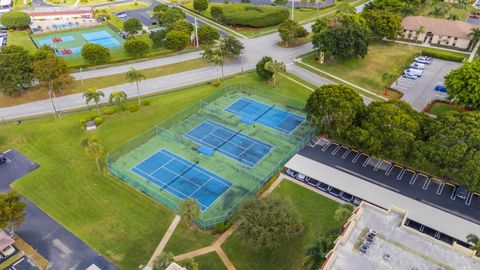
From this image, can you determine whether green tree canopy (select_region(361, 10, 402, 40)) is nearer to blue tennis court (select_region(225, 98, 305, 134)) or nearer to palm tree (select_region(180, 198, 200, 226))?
blue tennis court (select_region(225, 98, 305, 134))

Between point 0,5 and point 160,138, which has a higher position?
point 0,5

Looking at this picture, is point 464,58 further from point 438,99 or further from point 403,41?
point 438,99

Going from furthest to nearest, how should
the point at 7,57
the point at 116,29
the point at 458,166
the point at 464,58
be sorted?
1. the point at 116,29
2. the point at 464,58
3. the point at 7,57
4. the point at 458,166

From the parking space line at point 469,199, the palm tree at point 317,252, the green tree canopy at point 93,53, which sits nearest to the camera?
the palm tree at point 317,252

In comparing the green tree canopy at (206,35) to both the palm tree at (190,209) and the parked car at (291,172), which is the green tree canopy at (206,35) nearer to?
the parked car at (291,172)

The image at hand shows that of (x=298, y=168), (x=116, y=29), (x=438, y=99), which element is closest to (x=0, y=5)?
(x=116, y=29)

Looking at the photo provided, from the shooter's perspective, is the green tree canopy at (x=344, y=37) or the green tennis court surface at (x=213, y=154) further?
the green tree canopy at (x=344, y=37)

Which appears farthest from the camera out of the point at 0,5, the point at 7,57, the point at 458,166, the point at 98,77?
the point at 0,5

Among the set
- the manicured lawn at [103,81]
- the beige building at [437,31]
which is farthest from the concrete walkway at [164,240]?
the beige building at [437,31]
